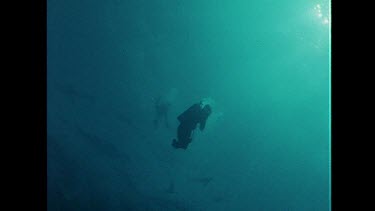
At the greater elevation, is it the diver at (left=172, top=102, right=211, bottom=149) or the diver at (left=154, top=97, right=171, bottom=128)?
the diver at (left=154, top=97, right=171, bottom=128)

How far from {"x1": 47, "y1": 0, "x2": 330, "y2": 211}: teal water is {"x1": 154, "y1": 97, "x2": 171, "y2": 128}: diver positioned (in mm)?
56

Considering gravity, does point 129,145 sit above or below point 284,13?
below

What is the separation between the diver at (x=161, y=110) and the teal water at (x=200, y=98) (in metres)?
0.06

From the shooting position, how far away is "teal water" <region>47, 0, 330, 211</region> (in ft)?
8.57

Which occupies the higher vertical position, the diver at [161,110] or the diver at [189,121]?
the diver at [161,110]

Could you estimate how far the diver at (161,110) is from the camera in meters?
2.67

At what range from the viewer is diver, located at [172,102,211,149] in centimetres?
263

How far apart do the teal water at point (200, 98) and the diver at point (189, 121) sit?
0.07m

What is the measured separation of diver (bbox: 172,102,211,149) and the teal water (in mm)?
65

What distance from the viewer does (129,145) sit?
9.02 ft
